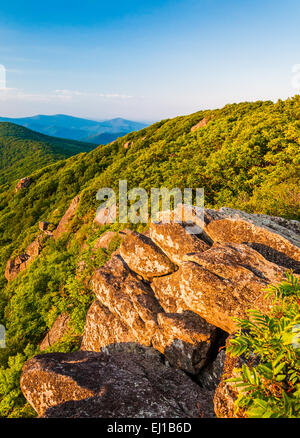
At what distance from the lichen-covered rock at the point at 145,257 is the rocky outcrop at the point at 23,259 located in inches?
1422

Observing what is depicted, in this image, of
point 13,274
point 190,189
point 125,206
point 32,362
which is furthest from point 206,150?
point 13,274

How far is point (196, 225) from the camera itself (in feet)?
37.7

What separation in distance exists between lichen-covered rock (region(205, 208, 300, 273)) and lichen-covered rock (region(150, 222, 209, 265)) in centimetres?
111

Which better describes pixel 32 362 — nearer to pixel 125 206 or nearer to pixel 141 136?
pixel 125 206

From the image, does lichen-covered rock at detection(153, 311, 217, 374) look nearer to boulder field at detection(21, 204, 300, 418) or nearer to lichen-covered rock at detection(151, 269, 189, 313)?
boulder field at detection(21, 204, 300, 418)

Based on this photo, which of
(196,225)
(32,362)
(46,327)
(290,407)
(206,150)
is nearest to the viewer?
(290,407)

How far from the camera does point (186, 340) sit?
770 centimetres

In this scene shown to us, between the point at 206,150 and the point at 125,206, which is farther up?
the point at 206,150

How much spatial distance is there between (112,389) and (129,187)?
36.4 m

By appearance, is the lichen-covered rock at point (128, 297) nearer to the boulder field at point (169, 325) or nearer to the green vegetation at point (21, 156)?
the boulder field at point (169, 325)

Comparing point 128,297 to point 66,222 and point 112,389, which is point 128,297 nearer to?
point 112,389

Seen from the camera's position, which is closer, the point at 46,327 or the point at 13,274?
the point at 46,327

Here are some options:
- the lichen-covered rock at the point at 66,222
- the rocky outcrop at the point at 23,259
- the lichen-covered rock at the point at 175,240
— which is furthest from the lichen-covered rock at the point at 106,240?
the rocky outcrop at the point at 23,259

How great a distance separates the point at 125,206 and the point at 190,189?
474 inches
